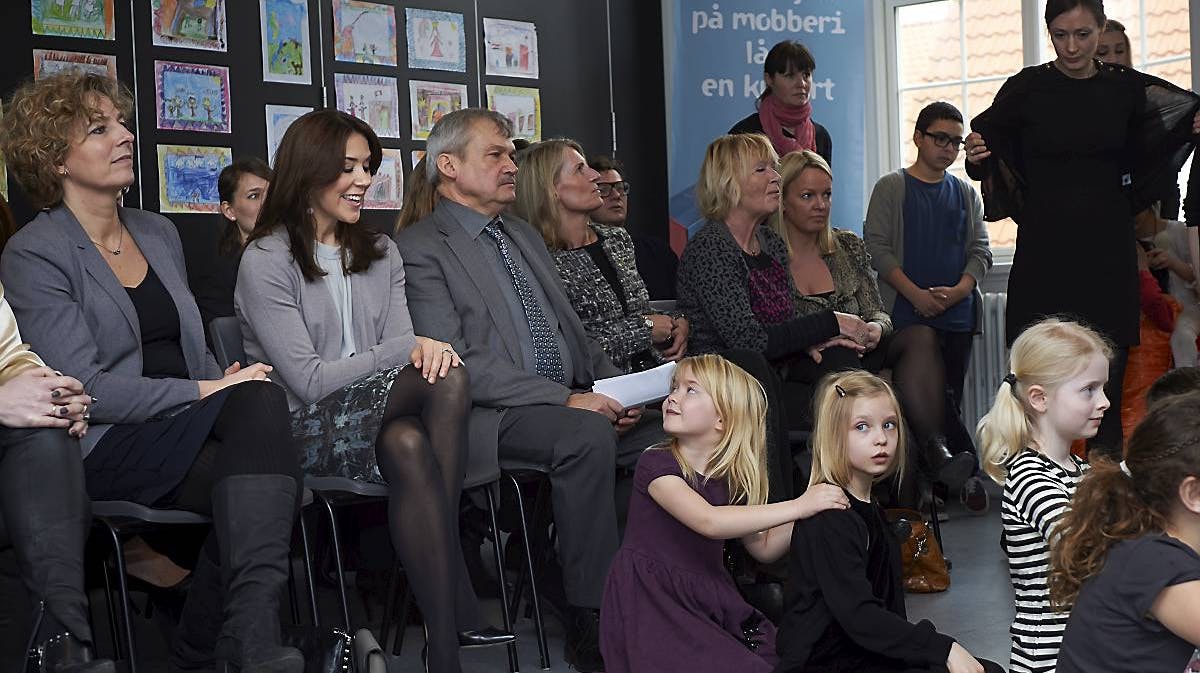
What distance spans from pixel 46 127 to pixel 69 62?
220cm

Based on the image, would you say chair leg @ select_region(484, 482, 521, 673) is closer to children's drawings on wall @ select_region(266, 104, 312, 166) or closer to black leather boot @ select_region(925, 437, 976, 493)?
black leather boot @ select_region(925, 437, 976, 493)

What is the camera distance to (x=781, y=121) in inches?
231

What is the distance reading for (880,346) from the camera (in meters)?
5.02

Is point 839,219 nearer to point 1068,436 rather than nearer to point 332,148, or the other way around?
point 332,148

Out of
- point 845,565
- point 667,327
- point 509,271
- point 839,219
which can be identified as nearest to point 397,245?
Result: point 509,271

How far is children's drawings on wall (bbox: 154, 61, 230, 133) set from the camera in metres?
5.44

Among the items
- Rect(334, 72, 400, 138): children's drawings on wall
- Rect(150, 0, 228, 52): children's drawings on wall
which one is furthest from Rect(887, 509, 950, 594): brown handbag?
Rect(150, 0, 228, 52): children's drawings on wall

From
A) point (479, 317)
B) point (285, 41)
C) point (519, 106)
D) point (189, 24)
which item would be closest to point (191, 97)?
point (189, 24)

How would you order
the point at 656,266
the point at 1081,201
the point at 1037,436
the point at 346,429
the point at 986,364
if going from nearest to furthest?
the point at 1037,436 < the point at 346,429 < the point at 1081,201 < the point at 656,266 < the point at 986,364

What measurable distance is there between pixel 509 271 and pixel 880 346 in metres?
1.71

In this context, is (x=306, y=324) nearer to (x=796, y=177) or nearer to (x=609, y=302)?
(x=609, y=302)

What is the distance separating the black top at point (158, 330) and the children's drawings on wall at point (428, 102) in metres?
3.00

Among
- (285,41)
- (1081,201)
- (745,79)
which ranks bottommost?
(1081,201)

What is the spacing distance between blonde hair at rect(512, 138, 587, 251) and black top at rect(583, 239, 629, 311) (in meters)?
0.10
